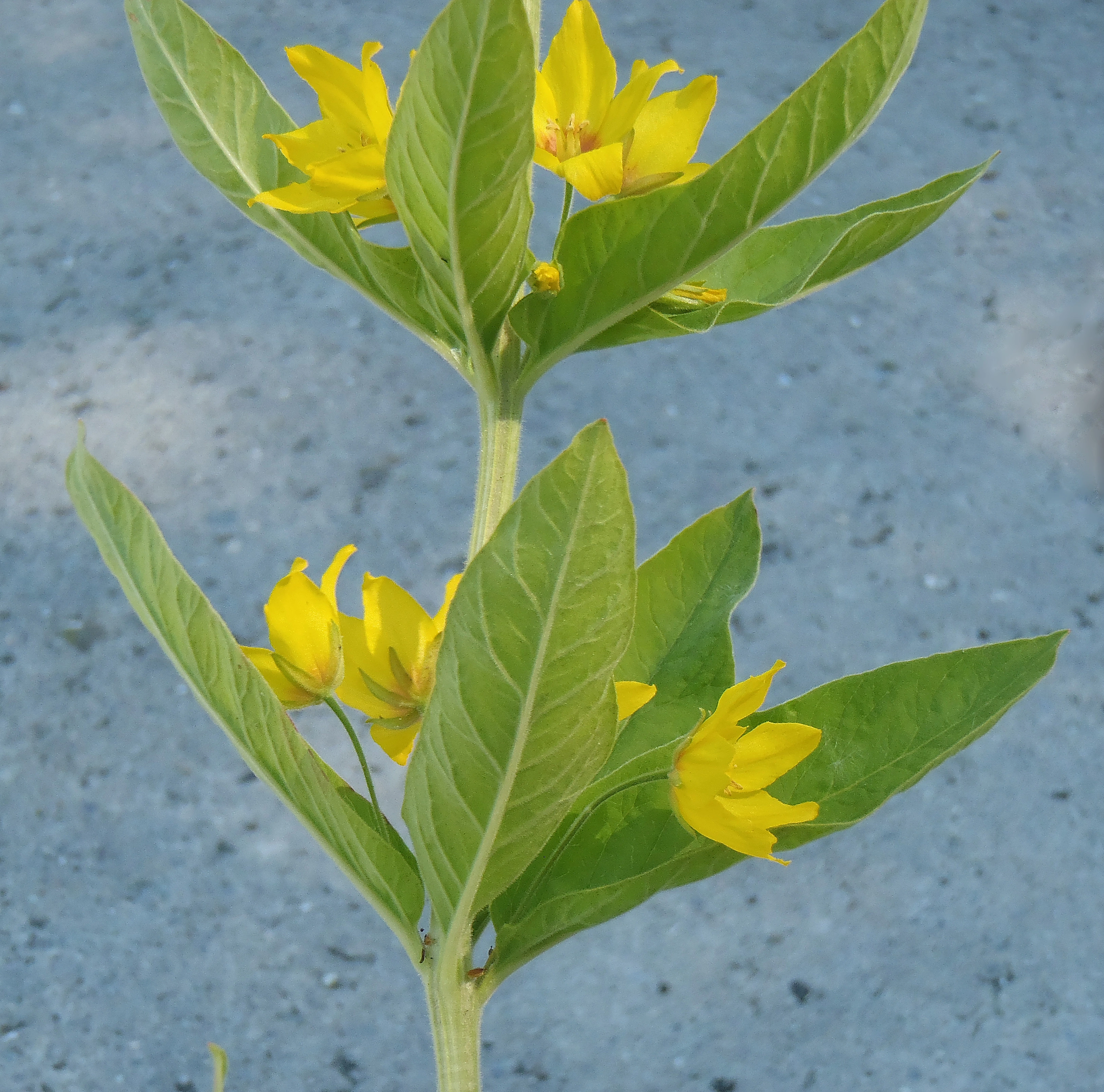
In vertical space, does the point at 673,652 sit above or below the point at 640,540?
above

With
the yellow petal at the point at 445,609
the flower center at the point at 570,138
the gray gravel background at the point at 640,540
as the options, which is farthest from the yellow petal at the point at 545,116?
the gray gravel background at the point at 640,540

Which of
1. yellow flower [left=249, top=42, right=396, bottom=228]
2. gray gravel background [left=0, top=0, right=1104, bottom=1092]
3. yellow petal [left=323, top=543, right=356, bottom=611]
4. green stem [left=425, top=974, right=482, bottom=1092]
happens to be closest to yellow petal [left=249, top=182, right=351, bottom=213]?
yellow flower [left=249, top=42, right=396, bottom=228]

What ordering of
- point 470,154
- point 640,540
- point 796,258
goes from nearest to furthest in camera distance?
point 470,154, point 796,258, point 640,540

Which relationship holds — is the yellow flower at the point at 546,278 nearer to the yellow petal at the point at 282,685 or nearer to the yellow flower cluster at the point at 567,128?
the yellow flower cluster at the point at 567,128

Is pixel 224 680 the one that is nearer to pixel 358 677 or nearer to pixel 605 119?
pixel 358 677

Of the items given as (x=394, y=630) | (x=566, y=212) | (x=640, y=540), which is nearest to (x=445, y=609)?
Answer: (x=394, y=630)

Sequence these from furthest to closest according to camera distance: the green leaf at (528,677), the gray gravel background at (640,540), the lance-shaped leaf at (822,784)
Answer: the gray gravel background at (640,540), the lance-shaped leaf at (822,784), the green leaf at (528,677)
